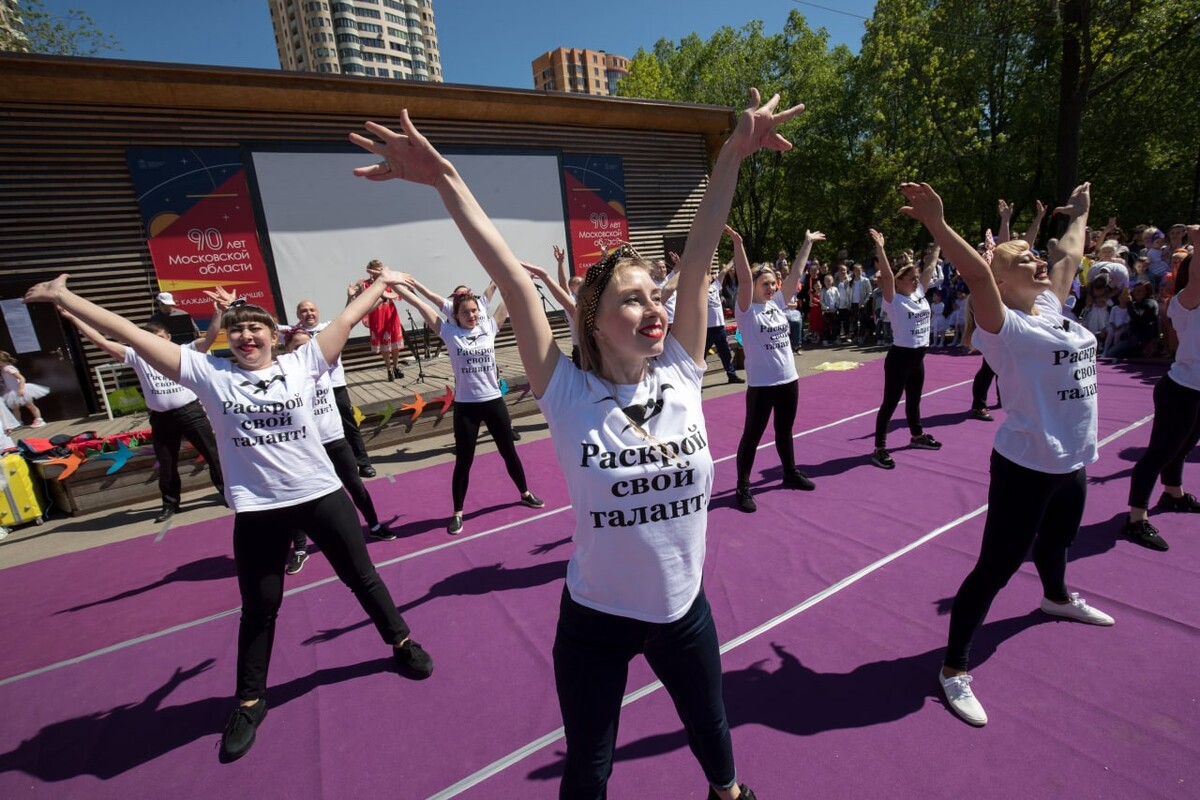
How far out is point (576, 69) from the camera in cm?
10938

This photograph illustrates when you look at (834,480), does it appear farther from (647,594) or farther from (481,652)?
(647,594)

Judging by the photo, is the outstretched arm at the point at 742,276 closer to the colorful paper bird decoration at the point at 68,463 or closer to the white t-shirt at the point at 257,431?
the white t-shirt at the point at 257,431

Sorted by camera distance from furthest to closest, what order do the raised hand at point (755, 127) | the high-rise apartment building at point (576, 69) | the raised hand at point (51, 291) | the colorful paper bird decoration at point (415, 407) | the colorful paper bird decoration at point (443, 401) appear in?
the high-rise apartment building at point (576, 69)
the colorful paper bird decoration at point (443, 401)
the colorful paper bird decoration at point (415, 407)
the raised hand at point (51, 291)
the raised hand at point (755, 127)

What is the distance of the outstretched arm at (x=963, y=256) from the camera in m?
2.48

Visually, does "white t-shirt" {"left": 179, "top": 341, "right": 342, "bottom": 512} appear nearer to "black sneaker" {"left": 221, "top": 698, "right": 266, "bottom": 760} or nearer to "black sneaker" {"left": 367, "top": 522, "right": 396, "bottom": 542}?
"black sneaker" {"left": 221, "top": 698, "right": 266, "bottom": 760}

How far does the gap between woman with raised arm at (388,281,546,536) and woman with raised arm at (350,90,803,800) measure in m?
3.27

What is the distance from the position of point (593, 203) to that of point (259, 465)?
1362 cm

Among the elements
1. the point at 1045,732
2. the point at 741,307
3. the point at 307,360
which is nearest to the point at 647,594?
the point at 1045,732

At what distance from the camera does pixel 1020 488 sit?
8.75 feet

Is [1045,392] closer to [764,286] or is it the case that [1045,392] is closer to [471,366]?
[764,286]

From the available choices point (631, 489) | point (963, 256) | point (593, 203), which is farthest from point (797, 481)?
point (593, 203)

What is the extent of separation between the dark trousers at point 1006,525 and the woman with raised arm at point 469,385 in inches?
146

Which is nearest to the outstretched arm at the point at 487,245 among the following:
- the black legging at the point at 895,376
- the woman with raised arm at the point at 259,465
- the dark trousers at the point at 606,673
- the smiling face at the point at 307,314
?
the dark trousers at the point at 606,673

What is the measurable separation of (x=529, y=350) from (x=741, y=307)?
12.1 ft
